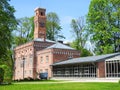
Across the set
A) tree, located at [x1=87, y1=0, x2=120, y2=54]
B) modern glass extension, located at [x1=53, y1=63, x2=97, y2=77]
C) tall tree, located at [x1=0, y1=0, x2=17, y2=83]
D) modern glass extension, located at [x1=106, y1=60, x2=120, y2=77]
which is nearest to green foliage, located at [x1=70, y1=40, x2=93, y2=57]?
tree, located at [x1=87, y1=0, x2=120, y2=54]

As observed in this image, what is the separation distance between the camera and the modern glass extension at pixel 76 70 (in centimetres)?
4134

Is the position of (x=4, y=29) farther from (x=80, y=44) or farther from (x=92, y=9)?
(x=80, y=44)

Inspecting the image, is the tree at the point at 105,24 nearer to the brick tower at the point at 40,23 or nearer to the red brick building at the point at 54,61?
the red brick building at the point at 54,61

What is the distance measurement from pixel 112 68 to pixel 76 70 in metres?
7.36

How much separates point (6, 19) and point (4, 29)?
1.10m

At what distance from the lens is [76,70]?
44.8 metres

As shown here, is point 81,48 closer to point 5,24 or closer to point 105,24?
point 105,24

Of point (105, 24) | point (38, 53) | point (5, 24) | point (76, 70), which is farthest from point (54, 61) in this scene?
point (5, 24)

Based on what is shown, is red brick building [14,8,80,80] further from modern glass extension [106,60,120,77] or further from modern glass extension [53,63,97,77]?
modern glass extension [106,60,120,77]

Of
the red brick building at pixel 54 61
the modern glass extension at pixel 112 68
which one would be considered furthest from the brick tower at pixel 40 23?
the modern glass extension at pixel 112 68

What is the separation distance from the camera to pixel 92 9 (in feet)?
167

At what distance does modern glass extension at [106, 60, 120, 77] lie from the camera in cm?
3850

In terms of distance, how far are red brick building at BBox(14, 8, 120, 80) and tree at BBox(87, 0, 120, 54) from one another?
529 centimetres

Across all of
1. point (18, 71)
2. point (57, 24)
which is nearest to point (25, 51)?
point (18, 71)
